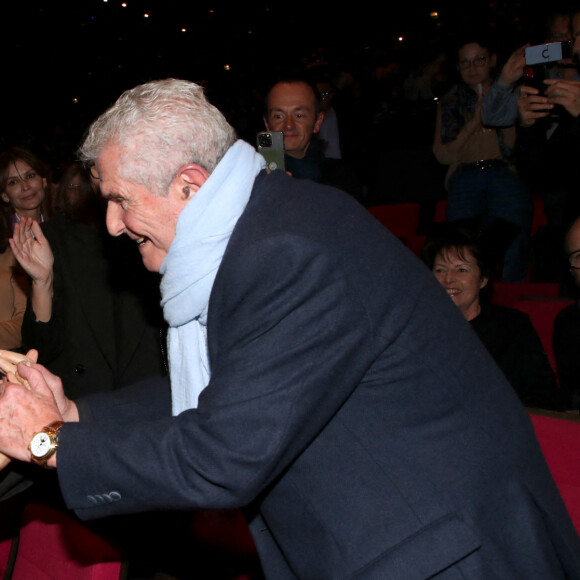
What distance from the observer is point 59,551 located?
175cm

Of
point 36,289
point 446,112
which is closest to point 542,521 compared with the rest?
point 36,289

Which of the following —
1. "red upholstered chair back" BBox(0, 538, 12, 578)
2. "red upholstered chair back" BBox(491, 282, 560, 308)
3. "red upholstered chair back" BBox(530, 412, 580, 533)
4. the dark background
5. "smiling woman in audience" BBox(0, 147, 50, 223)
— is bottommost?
"red upholstered chair back" BBox(0, 538, 12, 578)

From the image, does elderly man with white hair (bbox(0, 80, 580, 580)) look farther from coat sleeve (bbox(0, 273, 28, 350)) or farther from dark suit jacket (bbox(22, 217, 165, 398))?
coat sleeve (bbox(0, 273, 28, 350))

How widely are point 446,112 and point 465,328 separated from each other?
10.5ft

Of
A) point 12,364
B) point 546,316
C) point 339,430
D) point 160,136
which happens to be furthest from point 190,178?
point 546,316

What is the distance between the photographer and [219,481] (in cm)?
115

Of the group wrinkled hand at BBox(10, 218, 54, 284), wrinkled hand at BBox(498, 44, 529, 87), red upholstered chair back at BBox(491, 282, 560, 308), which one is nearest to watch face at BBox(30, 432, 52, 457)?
wrinkled hand at BBox(10, 218, 54, 284)

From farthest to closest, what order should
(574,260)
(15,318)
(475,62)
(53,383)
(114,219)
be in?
1. (475,62)
2. (15,318)
3. (574,260)
4. (53,383)
5. (114,219)

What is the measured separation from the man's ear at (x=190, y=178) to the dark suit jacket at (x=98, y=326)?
4.11 feet

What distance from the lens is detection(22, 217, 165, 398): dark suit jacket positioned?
2520 mm

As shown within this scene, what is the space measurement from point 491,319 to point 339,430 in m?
1.69

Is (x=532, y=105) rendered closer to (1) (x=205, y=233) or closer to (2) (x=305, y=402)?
(1) (x=205, y=233)

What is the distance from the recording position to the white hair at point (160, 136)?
130 centimetres

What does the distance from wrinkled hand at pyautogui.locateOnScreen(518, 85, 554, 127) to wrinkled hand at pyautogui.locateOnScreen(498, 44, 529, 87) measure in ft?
0.86
